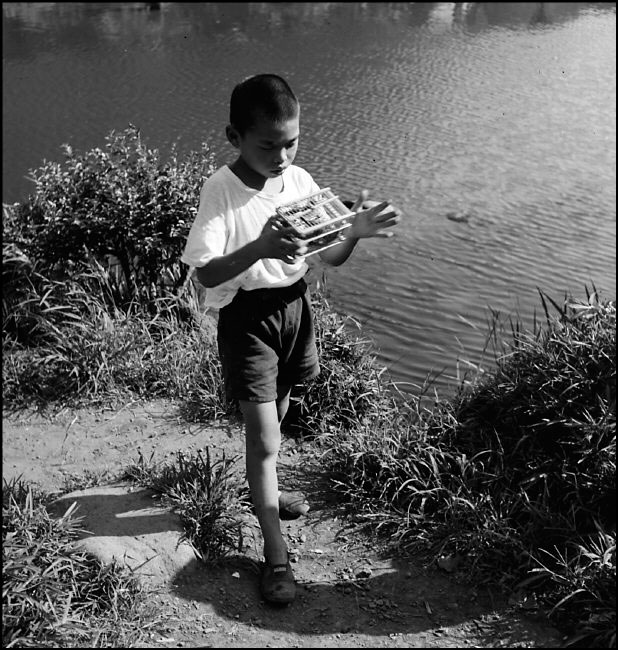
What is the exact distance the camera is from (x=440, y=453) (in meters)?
3.41

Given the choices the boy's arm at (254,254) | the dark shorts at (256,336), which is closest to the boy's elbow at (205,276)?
the boy's arm at (254,254)

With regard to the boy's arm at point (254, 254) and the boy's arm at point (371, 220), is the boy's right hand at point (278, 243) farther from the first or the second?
the boy's arm at point (371, 220)

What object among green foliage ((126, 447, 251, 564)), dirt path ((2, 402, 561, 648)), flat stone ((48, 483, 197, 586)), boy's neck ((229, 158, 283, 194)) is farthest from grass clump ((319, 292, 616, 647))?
boy's neck ((229, 158, 283, 194))

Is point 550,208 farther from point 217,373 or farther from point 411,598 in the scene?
point 411,598

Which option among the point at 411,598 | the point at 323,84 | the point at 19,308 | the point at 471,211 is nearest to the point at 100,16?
the point at 323,84

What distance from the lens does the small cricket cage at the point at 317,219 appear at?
261 cm

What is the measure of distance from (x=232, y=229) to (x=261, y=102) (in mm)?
384

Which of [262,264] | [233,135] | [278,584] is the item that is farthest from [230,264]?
[278,584]

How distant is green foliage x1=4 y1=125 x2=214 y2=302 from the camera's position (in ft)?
14.6

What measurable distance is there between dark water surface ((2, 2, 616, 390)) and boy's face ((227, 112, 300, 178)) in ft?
5.84

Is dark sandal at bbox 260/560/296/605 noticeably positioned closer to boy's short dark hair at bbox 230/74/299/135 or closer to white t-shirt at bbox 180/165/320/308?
white t-shirt at bbox 180/165/320/308

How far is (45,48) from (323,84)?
11.5 feet

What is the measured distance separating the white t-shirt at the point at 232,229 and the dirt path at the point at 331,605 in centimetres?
92

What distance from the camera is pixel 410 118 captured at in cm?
849
